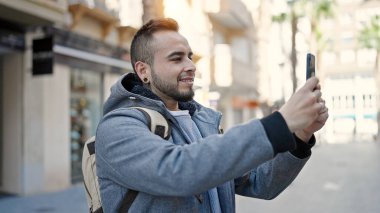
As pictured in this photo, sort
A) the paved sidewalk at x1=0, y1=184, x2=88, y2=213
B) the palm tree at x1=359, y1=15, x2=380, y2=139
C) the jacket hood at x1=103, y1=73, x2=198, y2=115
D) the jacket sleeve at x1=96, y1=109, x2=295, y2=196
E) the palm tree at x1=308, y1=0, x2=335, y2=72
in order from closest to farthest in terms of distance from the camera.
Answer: the jacket sleeve at x1=96, y1=109, x2=295, y2=196 → the jacket hood at x1=103, y1=73, x2=198, y2=115 → the paved sidewalk at x1=0, y1=184, x2=88, y2=213 → the palm tree at x1=308, y1=0, x2=335, y2=72 → the palm tree at x1=359, y1=15, x2=380, y2=139

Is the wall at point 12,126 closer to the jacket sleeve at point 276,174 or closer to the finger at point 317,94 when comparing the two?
the jacket sleeve at point 276,174

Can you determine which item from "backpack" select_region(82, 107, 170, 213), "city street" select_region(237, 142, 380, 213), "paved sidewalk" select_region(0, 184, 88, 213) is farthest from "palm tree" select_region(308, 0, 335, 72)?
"backpack" select_region(82, 107, 170, 213)

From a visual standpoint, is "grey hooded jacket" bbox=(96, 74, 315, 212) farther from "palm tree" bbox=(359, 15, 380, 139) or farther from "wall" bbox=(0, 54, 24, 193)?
"palm tree" bbox=(359, 15, 380, 139)

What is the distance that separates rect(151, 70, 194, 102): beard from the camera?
1.67m

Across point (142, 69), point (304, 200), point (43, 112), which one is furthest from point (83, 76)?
point (142, 69)

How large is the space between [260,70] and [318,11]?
641cm

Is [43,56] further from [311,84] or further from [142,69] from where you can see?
[311,84]

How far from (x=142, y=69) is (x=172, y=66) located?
15 cm

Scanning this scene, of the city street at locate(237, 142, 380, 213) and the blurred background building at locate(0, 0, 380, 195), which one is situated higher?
the blurred background building at locate(0, 0, 380, 195)

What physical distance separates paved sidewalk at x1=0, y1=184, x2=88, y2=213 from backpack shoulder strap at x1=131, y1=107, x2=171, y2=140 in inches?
274

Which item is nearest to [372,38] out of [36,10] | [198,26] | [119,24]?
[198,26]

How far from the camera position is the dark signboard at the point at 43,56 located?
31.8ft

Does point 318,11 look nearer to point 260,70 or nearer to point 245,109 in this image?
point 260,70

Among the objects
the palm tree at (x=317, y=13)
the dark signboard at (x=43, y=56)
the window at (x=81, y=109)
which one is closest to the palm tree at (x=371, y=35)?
the palm tree at (x=317, y=13)
